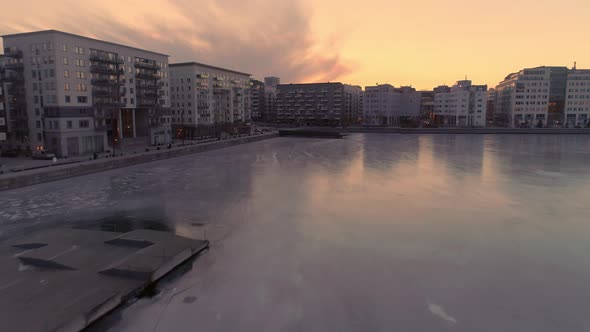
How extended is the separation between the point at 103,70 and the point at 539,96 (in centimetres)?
14082

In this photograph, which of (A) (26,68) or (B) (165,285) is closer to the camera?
(B) (165,285)

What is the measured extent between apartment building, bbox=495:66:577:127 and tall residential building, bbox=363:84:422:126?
134 feet

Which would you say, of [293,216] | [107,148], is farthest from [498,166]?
[107,148]

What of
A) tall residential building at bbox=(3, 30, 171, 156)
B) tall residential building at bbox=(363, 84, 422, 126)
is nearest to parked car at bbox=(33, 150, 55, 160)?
tall residential building at bbox=(3, 30, 171, 156)

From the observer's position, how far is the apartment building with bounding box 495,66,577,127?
432 ft

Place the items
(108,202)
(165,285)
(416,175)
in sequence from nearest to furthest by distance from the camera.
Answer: (165,285)
(108,202)
(416,175)

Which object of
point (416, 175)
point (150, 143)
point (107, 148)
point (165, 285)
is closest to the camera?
point (165, 285)

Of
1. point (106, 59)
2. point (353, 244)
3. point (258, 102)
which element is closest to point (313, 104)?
point (258, 102)

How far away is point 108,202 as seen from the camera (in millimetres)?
27797

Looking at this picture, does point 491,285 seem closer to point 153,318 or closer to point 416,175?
point 153,318

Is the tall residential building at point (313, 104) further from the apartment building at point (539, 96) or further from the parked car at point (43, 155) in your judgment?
the parked car at point (43, 155)

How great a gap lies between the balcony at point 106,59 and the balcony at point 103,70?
0.88m

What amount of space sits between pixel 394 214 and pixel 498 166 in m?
30.7

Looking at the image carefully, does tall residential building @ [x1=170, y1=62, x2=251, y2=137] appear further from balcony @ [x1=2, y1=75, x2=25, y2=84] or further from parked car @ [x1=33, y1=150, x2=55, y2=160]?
parked car @ [x1=33, y1=150, x2=55, y2=160]
